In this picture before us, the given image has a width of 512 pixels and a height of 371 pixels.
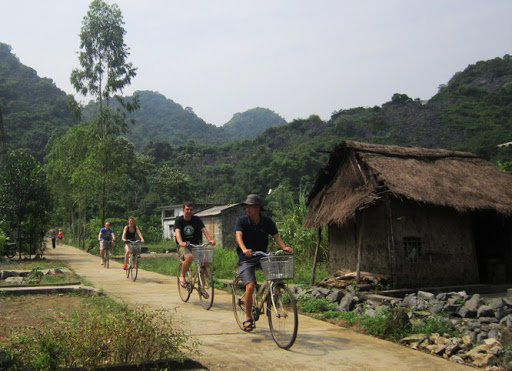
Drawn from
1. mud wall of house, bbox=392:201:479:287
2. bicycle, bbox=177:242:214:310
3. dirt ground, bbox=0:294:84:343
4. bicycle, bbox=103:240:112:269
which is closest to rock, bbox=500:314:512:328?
mud wall of house, bbox=392:201:479:287

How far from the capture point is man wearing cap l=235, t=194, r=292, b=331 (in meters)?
6.48

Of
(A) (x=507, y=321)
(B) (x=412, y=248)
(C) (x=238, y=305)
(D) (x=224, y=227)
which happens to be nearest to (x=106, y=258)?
(B) (x=412, y=248)

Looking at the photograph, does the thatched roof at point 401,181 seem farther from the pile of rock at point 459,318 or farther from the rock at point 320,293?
the pile of rock at point 459,318

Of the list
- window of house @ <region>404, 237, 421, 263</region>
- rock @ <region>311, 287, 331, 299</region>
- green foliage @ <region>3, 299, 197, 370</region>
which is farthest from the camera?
window of house @ <region>404, 237, 421, 263</region>

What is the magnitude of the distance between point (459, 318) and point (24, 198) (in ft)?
65.5

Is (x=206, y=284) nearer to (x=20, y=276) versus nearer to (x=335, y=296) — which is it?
(x=335, y=296)

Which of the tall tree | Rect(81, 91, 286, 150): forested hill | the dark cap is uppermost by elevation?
Rect(81, 91, 286, 150): forested hill

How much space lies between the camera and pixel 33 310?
27.4 feet

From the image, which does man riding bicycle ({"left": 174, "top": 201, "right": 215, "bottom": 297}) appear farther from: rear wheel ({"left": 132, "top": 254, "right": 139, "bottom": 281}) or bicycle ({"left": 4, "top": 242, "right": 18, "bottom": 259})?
bicycle ({"left": 4, "top": 242, "right": 18, "bottom": 259})

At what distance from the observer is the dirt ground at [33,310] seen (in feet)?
22.4

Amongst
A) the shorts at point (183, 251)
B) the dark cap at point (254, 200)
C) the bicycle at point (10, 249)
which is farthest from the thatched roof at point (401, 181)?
the bicycle at point (10, 249)

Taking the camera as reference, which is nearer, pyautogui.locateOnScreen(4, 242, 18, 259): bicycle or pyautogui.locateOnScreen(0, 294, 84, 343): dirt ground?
pyautogui.locateOnScreen(0, 294, 84, 343): dirt ground

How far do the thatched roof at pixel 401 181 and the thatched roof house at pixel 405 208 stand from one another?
25 mm

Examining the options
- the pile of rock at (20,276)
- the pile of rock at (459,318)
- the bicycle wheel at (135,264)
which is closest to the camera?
the pile of rock at (459,318)
